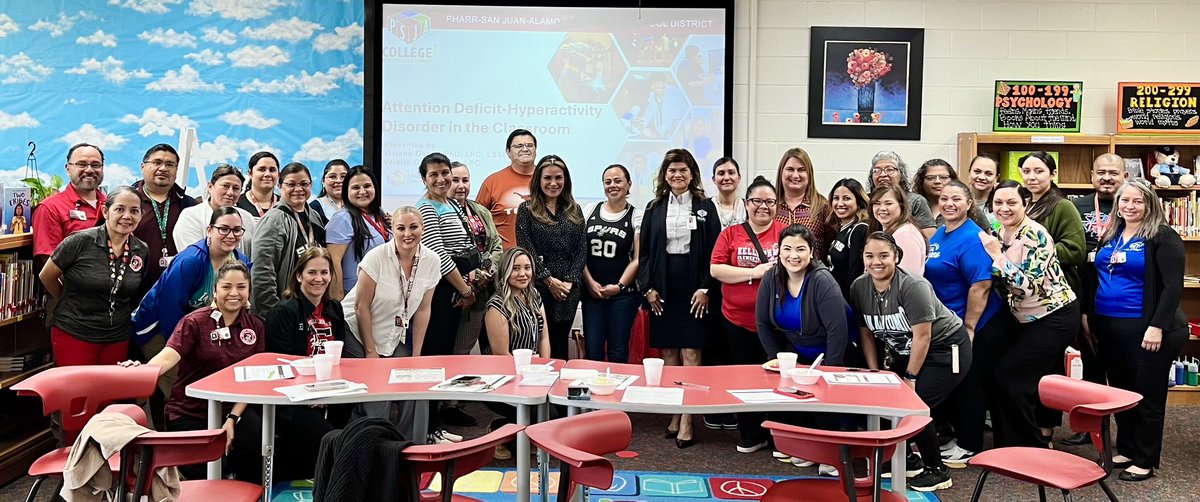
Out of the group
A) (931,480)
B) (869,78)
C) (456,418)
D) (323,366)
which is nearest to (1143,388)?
(931,480)

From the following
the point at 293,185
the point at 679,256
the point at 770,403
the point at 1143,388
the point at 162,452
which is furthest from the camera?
the point at 679,256

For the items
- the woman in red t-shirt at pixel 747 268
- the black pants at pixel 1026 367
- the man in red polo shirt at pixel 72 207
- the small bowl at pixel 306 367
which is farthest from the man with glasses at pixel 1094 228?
the man in red polo shirt at pixel 72 207

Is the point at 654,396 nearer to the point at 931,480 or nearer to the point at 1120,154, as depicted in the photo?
the point at 931,480

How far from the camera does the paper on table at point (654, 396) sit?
9.95 feet

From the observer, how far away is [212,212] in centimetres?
451

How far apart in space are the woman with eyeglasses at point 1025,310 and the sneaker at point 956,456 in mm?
190

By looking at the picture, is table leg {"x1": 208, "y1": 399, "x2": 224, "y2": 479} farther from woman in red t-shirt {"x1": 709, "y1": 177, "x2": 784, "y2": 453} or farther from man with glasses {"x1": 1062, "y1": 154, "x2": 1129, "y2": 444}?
man with glasses {"x1": 1062, "y1": 154, "x2": 1129, "y2": 444}

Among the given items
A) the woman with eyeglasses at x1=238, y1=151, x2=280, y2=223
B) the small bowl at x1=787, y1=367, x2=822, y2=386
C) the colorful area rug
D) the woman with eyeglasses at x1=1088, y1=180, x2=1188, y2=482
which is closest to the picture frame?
the woman with eyeglasses at x1=1088, y1=180, x2=1188, y2=482

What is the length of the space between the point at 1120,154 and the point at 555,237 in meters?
4.03

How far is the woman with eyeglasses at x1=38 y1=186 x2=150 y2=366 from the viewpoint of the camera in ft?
13.3

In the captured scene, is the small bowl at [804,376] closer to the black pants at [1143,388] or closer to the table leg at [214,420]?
the black pants at [1143,388]

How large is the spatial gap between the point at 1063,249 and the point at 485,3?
397 cm

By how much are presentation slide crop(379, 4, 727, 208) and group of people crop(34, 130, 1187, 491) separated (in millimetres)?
1282

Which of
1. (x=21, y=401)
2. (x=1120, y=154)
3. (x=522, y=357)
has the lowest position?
(x=21, y=401)
